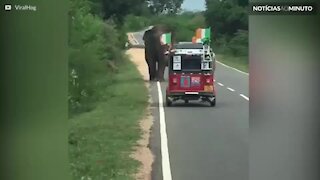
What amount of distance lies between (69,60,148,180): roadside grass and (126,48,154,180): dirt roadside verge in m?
0.04

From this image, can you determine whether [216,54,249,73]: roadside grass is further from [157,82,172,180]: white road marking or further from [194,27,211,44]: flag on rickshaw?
[157,82,172,180]: white road marking

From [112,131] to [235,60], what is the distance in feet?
3.58

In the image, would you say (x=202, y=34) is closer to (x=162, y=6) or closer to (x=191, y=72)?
(x=162, y=6)

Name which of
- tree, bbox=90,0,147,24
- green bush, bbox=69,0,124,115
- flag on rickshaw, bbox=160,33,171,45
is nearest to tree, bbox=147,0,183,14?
tree, bbox=90,0,147,24

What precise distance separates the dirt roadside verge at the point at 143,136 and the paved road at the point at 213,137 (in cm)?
5

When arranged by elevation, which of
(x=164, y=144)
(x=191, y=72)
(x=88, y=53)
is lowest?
(x=164, y=144)

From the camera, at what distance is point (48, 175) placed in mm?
3625

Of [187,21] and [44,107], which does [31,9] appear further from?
[187,21]

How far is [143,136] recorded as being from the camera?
16.6 ft

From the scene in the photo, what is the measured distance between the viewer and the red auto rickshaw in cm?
458

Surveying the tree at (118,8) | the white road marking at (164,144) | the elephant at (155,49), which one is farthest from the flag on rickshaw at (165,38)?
the white road marking at (164,144)

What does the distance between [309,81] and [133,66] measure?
1589 mm

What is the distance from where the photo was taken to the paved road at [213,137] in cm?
428

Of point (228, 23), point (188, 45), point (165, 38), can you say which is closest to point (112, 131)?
point (165, 38)
